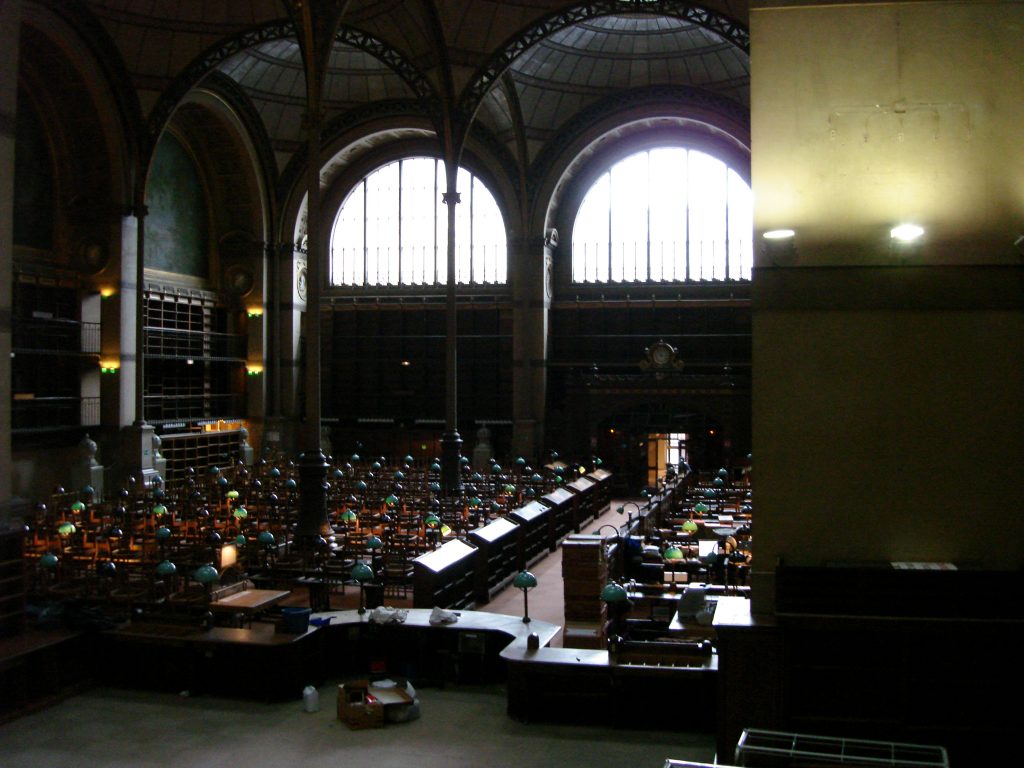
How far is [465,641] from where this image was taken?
13.0m

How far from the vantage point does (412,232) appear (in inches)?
1448

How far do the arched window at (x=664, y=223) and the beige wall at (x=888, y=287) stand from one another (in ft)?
80.4

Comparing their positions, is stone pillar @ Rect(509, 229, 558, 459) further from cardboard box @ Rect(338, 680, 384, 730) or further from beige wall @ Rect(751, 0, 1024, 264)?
beige wall @ Rect(751, 0, 1024, 264)

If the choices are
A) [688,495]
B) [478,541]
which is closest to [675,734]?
[478,541]

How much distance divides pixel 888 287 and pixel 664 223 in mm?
25401

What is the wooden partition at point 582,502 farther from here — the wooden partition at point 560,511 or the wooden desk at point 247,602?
the wooden desk at point 247,602

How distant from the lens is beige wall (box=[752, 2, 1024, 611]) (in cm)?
949

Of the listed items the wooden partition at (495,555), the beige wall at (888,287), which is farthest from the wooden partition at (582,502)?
the beige wall at (888,287)

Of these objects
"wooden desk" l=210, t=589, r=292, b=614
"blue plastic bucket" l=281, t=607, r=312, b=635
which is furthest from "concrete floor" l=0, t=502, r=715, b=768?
"wooden desk" l=210, t=589, r=292, b=614

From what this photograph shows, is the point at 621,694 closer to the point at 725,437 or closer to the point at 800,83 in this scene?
the point at 800,83

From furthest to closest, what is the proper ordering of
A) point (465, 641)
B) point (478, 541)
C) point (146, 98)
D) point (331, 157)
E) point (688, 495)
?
point (331, 157) < point (146, 98) < point (688, 495) < point (478, 541) < point (465, 641)

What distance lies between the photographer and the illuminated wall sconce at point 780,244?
970 centimetres

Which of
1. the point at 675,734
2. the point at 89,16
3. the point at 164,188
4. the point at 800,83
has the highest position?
the point at 89,16

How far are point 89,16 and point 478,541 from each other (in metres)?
20.0
